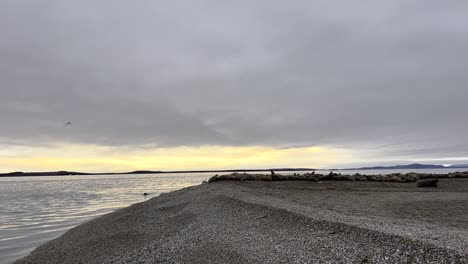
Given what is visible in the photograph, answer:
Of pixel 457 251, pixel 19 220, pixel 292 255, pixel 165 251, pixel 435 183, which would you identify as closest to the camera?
pixel 457 251

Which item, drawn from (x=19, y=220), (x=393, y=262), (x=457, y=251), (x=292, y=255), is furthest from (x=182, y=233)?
(x=19, y=220)

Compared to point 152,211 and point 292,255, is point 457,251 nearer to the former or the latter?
point 292,255

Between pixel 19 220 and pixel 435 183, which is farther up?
pixel 435 183

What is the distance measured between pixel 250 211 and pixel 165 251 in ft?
11.9

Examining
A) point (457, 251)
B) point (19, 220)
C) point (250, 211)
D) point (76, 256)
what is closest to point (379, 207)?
point (250, 211)

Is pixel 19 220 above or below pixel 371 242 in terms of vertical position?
below

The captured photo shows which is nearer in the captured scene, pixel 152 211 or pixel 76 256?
pixel 76 256

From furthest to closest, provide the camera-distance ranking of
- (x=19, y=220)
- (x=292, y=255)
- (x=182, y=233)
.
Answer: (x=19, y=220) → (x=182, y=233) → (x=292, y=255)

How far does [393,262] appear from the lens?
200 inches

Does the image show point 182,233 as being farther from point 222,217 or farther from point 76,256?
point 76,256

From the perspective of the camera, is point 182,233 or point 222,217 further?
point 222,217

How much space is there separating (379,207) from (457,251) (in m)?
7.30

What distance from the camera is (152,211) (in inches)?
518

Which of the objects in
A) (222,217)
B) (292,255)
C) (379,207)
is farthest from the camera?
(379,207)
